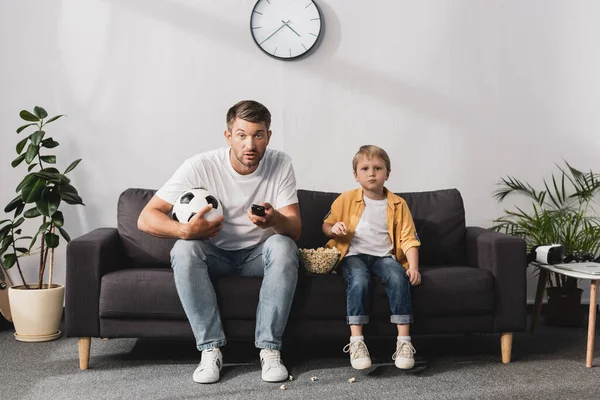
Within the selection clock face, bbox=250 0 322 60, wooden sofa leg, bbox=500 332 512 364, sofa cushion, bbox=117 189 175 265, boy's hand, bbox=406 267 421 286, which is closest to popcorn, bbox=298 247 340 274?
boy's hand, bbox=406 267 421 286

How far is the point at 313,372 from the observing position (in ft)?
8.60

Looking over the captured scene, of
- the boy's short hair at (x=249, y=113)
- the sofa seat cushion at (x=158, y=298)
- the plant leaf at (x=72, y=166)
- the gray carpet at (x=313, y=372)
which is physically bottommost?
the gray carpet at (x=313, y=372)

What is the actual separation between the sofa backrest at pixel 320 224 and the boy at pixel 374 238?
0.18 meters

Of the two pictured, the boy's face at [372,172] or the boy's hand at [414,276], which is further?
the boy's face at [372,172]

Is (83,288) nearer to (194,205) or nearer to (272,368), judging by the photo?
(194,205)

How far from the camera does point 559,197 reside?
381 centimetres

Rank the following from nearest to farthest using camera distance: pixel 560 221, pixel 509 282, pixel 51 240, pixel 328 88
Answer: pixel 509 282 < pixel 51 240 < pixel 560 221 < pixel 328 88

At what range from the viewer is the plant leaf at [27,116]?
131 inches

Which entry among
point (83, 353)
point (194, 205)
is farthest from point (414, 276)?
point (83, 353)

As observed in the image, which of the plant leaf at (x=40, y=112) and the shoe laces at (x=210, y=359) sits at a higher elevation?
the plant leaf at (x=40, y=112)

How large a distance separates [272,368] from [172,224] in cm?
65

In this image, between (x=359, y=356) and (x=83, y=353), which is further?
(x=83, y=353)

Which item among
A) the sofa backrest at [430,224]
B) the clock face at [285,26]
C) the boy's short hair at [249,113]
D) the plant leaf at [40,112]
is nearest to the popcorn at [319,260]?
the sofa backrest at [430,224]

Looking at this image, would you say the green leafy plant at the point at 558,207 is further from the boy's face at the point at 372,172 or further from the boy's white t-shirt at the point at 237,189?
the boy's white t-shirt at the point at 237,189
